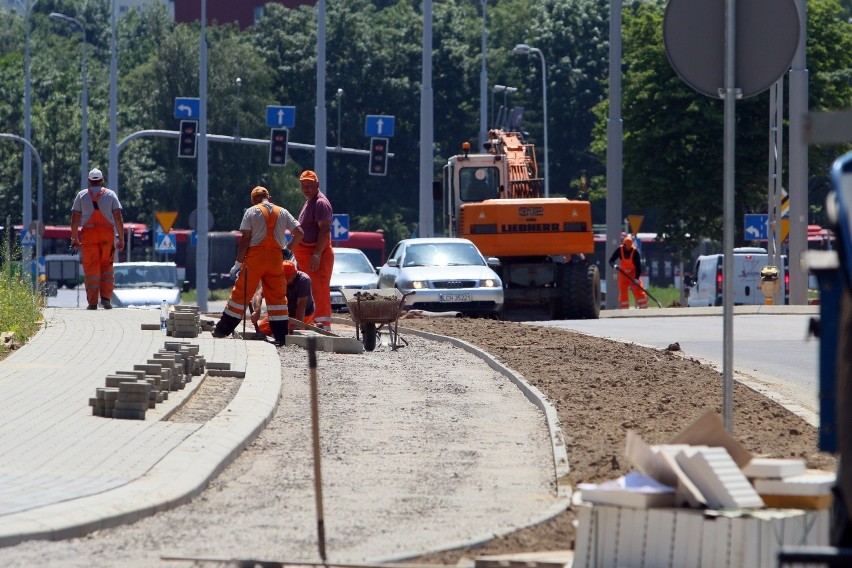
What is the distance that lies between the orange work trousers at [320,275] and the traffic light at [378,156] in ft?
89.8

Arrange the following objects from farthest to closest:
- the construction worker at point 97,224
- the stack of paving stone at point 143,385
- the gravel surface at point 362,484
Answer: the construction worker at point 97,224, the stack of paving stone at point 143,385, the gravel surface at point 362,484

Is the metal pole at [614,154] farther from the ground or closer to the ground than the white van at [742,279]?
farther from the ground

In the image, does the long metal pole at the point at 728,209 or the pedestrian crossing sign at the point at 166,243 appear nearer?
the long metal pole at the point at 728,209

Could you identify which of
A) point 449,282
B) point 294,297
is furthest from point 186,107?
point 294,297

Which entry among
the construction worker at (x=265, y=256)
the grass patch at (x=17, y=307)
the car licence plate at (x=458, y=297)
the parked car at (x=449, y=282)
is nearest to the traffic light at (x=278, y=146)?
the parked car at (x=449, y=282)

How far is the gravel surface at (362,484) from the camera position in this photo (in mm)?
6883

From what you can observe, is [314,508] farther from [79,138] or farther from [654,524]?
[79,138]

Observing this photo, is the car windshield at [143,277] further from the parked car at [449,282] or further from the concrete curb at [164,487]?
the concrete curb at [164,487]

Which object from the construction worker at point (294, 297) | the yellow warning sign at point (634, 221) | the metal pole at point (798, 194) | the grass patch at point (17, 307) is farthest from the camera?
the yellow warning sign at point (634, 221)

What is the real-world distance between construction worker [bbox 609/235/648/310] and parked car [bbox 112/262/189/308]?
8666 millimetres

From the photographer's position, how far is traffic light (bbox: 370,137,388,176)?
1836 inches

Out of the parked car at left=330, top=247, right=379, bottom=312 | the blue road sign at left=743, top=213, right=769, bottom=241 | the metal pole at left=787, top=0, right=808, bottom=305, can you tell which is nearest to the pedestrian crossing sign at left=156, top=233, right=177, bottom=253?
the parked car at left=330, top=247, right=379, bottom=312

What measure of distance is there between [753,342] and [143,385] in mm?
11290

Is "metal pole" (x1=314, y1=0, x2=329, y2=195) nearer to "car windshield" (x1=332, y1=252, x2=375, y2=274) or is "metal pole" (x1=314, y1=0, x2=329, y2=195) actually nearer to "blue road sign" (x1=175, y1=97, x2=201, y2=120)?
"blue road sign" (x1=175, y1=97, x2=201, y2=120)
